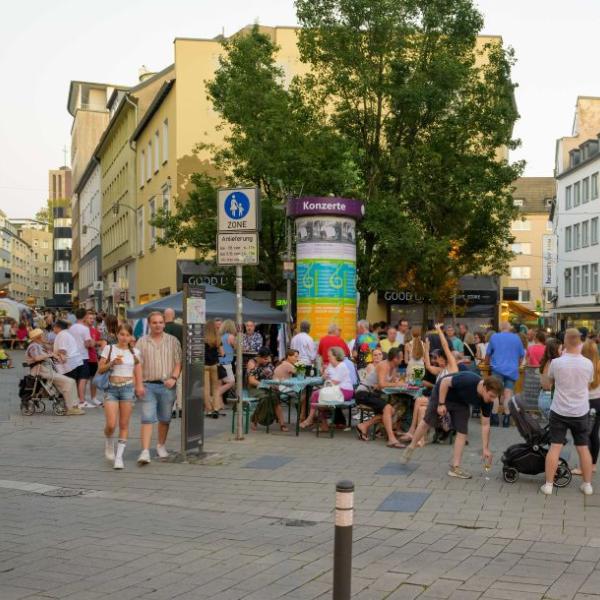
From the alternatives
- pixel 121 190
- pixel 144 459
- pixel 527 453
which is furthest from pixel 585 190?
pixel 144 459

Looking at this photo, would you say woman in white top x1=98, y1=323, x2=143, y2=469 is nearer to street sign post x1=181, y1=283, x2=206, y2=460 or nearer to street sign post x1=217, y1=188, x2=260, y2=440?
street sign post x1=181, y1=283, x2=206, y2=460

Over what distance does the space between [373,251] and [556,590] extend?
22.6 meters

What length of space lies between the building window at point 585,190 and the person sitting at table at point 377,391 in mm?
51474

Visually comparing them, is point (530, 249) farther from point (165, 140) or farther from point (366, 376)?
point (366, 376)

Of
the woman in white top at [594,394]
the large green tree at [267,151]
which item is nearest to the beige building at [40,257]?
the large green tree at [267,151]

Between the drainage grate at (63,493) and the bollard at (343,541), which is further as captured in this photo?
the drainage grate at (63,493)

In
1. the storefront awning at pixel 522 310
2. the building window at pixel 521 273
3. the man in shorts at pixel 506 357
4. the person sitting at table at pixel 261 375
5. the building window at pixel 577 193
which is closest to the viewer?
the person sitting at table at pixel 261 375

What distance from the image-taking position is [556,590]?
19.0 ft

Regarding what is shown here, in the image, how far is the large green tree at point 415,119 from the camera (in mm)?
25375

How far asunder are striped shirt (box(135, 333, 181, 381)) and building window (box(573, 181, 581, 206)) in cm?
5627

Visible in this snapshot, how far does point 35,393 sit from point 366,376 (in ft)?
20.1

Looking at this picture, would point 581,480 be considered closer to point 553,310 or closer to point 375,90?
point 375,90

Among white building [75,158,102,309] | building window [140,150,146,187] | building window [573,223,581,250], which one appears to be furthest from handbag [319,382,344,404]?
white building [75,158,102,309]

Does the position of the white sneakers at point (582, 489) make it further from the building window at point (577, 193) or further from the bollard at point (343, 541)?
the building window at point (577, 193)
